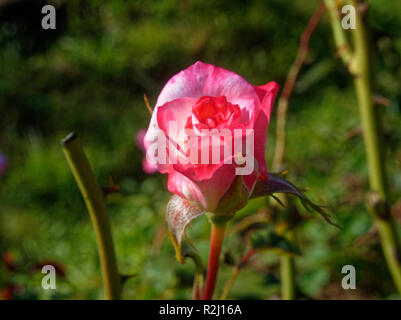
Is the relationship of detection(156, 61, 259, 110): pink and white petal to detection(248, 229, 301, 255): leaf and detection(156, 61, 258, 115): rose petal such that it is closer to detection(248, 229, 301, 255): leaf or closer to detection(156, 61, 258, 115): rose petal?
detection(156, 61, 258, 115): rose petal

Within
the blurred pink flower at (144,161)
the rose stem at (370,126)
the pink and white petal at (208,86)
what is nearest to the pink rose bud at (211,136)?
the pink and white petal at (208,86)

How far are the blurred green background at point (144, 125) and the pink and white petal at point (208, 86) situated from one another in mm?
351

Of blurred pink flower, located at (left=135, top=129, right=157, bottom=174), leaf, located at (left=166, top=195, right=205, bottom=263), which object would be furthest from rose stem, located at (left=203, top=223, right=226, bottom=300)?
blurred pink flower, located at (left=135, top=129, right=157, bottom=174)

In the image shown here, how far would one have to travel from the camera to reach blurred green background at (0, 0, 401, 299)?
0.90m

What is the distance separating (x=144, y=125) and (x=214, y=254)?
1559 mm

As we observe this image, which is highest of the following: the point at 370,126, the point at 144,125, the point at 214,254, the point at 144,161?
the point at 144,125

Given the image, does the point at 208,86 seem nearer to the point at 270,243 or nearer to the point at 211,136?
the point at 211,136

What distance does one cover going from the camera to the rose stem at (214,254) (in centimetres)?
38

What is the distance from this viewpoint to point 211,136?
1.06 feet

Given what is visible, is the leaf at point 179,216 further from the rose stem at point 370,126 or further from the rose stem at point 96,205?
the rose stem at point 370,126

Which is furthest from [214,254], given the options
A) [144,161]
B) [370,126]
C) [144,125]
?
[144,125]
